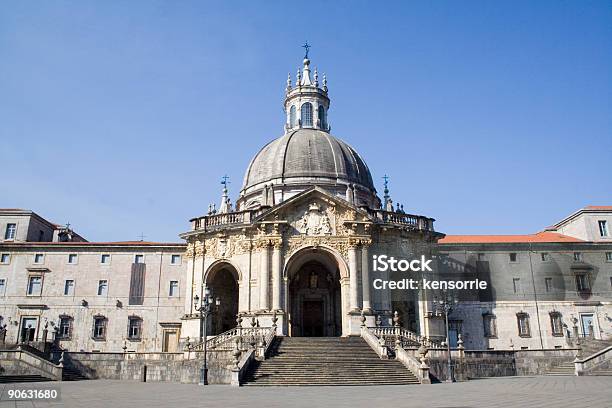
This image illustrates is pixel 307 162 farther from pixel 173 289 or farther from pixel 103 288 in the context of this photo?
pixel 103 288

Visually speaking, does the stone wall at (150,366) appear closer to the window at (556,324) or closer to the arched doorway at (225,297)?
the arched doorway at (225,297)

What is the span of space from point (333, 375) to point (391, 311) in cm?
1305

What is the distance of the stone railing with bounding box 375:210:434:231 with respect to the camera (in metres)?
40.0

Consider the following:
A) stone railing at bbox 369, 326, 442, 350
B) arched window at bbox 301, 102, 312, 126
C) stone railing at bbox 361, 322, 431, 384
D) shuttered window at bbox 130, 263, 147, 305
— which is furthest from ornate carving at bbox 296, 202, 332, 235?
arched window at bbox 301, 102, 312, 126

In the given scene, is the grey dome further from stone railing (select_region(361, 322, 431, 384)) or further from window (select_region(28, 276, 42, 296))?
window (select_region(28, 276, 42, 296))

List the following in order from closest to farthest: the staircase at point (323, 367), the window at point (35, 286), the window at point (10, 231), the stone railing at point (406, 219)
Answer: the staircase at point (323, 367) < the stone railing at point (406, 219) < the window at point (35, 286) < the window at point (10, 231)

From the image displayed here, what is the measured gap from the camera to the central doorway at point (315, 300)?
1638 inches

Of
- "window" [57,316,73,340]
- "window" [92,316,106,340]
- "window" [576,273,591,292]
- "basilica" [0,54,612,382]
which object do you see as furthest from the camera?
"window" [576,273,591,292]

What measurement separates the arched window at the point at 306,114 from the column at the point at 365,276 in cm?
2100

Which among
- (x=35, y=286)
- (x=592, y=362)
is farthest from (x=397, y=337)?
(x=35, y=286)

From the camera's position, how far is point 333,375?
2608 centimetres

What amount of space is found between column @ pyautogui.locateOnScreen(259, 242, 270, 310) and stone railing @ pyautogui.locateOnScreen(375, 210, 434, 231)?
901 centimetres

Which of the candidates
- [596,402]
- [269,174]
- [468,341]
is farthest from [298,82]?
[596,402]

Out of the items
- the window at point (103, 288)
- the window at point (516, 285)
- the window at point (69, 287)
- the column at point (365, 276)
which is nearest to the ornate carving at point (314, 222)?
the column at point (365, 276)
